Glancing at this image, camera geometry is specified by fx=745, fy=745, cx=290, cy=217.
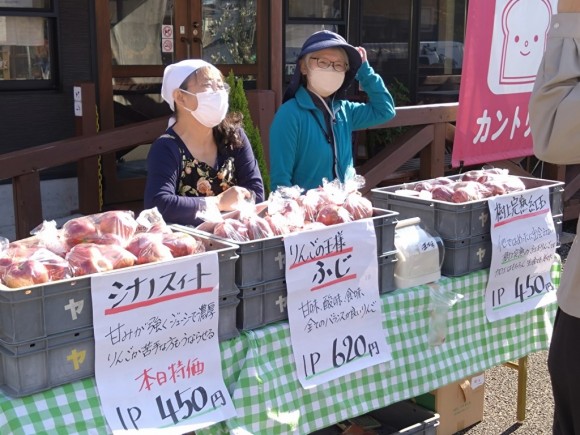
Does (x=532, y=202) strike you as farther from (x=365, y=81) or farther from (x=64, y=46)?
(x=64, y=46)

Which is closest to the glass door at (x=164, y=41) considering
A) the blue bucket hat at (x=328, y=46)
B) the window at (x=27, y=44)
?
the window at (x=27, y=44)

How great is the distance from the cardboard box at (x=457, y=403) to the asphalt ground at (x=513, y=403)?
0.12m

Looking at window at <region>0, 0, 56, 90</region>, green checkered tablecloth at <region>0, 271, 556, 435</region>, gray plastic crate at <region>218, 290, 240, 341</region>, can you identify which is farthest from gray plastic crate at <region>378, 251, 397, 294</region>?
window at <region>0, 0, 56, 90</region>

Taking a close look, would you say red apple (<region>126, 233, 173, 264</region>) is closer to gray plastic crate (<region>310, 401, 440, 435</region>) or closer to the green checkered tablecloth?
the green checkered tablecloth

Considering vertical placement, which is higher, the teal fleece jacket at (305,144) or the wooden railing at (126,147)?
the teal fleece jacket at (305,144)

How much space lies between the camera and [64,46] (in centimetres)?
636

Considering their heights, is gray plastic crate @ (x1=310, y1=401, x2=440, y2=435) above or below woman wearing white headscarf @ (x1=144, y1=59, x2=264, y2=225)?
below

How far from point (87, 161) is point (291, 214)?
398 centimetres

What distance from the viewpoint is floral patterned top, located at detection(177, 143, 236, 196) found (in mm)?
3303

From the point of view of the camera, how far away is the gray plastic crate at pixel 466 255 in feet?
10.5

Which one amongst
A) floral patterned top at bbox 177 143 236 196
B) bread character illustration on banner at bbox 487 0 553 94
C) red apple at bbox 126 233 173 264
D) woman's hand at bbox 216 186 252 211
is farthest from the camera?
bread character illustration on banner at bbox 487 0 553 94

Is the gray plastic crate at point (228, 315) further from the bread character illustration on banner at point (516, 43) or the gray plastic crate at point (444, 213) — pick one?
the bread character illustration on banner at point (516, 43)

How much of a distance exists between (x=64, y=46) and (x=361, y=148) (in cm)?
370

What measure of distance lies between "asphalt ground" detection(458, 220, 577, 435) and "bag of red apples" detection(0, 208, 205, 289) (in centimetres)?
219
